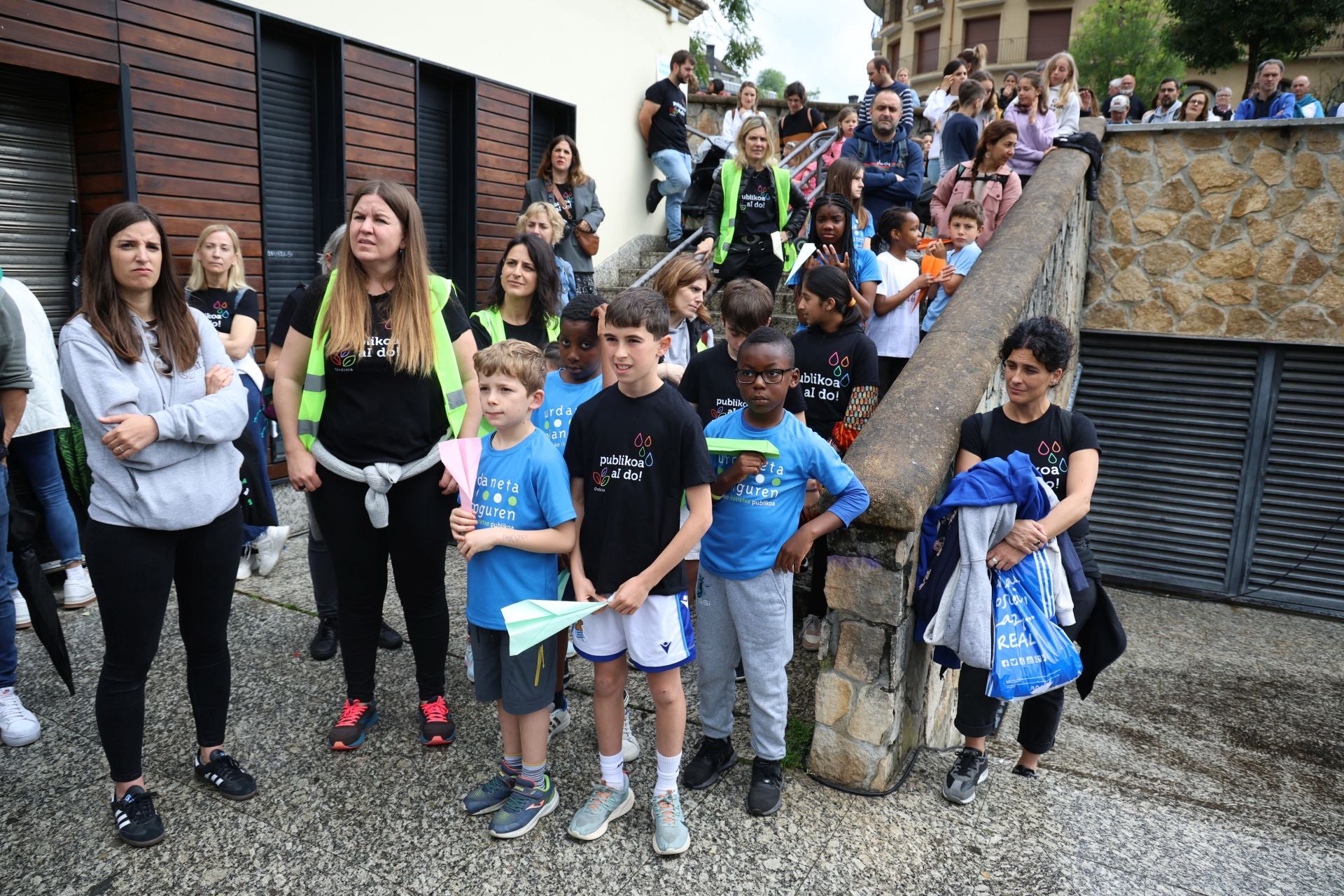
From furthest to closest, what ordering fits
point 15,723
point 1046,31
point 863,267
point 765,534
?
point 1046,31 → point 863,267 → point 15,723 → point 765,534

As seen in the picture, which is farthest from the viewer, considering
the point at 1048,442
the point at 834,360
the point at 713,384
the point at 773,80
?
the point at 773,80

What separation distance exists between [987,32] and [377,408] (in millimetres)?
44854

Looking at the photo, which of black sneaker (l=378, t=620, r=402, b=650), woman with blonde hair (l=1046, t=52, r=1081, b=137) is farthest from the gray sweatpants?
woman with blonde hair (l=1046, t=52, r=1081, b=137)

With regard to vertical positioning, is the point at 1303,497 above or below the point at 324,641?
above

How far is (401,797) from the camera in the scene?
2959mm

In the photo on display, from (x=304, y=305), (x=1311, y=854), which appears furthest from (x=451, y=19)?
(x=1311, y=854)

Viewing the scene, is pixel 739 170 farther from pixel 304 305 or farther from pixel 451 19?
pixel 304 305

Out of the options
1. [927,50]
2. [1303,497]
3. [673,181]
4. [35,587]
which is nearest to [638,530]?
[35,587]

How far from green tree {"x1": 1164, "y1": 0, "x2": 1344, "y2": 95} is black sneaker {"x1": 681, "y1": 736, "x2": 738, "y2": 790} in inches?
710

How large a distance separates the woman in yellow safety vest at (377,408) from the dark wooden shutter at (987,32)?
43193mm

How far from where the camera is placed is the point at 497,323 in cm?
388

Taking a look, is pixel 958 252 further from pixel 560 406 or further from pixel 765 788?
pixel 765 788

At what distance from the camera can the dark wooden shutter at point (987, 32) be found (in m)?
40.1

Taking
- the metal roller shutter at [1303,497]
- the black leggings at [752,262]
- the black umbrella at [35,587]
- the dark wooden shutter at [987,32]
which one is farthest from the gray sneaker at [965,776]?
the dark wooden shutter at [987,32]
